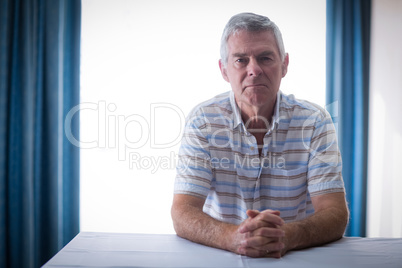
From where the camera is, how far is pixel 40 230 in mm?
2328

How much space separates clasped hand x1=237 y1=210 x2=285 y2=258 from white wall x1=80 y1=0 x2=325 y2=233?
1.50m

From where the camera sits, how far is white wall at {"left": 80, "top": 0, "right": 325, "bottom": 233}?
2.42 meters

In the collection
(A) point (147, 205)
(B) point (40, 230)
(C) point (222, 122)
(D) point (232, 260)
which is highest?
(C) point (222, 122)

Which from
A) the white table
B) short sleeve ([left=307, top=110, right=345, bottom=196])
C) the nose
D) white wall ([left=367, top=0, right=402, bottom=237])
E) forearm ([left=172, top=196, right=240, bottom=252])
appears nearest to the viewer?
the white table

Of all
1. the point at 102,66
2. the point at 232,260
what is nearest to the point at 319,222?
the point at 232,260

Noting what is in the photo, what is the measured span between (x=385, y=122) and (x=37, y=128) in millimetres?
2429

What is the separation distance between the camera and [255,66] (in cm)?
141

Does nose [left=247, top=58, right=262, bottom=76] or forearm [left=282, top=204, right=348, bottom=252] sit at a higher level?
nose [left=247, top=58, right=262, bottom=76]

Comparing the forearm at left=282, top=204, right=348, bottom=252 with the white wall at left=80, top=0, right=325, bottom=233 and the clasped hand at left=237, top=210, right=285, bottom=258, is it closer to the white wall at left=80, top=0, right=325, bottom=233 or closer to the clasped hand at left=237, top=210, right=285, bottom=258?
the clasped hand at left=237, top=210, right=285, bottom=258

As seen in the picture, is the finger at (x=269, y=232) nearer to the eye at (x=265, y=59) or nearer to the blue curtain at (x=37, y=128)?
the eye at (x=265, y=59)

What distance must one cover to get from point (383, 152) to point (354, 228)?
Result: 1.93 ft

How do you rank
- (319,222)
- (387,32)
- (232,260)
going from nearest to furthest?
(232,260)
(319,222)
(387,32)

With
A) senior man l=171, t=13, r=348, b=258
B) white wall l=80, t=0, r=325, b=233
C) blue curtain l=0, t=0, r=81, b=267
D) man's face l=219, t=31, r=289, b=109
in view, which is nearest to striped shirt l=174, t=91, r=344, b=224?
senior man l=171, t=13, r=348, b=258

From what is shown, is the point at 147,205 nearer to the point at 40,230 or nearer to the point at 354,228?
the point at 40,230
